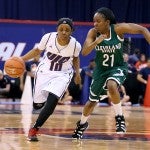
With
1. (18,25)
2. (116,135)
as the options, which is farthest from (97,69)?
(18,25)

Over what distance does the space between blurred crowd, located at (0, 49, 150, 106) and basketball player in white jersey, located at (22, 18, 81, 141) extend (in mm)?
8554

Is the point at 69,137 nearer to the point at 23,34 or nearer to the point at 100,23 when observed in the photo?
the point at 100,23

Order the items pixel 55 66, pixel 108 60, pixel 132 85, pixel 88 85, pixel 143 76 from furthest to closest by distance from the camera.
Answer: pixel 143 76, pixel 132 85, pixel 88 85, pixel 108 60, pixel 55 66

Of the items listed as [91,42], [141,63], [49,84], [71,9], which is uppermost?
[71,9]

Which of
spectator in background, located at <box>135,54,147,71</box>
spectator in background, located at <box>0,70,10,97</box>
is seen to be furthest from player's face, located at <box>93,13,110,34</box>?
A: spectator in background, located at <box>135,54,147,71</box>

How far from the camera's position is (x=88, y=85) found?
60.7ft

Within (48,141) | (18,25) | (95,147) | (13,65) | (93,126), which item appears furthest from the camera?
(18,25)

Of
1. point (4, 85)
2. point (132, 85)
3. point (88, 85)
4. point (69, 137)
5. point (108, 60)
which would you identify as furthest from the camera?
point (132, 85)

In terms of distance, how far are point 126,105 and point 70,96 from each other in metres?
1.74

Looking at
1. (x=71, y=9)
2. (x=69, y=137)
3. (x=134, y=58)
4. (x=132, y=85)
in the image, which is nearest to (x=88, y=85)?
(x=132, y=85)

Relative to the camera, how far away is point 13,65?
8852 millimetres

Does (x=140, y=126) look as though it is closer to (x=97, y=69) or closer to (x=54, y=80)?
(x=97, y=69)

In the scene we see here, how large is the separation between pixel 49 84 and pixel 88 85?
10.1 meters

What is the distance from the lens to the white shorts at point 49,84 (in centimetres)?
839
